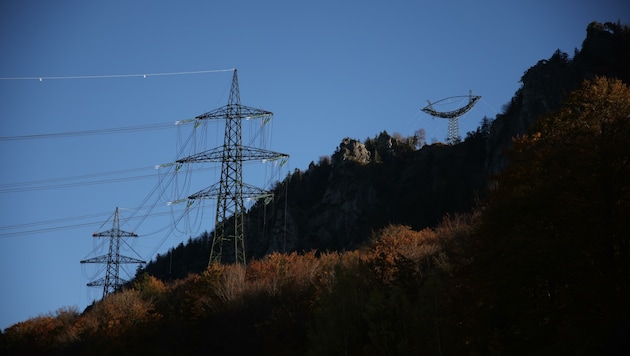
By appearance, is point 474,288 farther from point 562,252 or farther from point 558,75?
point 558,75

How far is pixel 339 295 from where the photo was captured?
4866 cm

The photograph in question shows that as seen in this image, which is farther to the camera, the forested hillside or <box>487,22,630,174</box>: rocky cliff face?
<box>487,22,630,174</box>: rocky cliff face

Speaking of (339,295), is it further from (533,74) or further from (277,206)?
(277,206)

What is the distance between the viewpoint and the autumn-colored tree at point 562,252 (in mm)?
28609

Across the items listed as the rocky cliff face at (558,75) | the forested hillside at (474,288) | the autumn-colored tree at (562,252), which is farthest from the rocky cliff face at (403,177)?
the autumn-colored tree at (562,252)

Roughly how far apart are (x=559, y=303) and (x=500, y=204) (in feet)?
20.5

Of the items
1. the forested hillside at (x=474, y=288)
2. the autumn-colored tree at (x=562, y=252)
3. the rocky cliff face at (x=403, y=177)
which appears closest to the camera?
the autumn-colored tree at (x=562, y=252)

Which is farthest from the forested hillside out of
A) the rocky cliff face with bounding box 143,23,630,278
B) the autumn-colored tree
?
the rocky cliff face with bounding box 143,23,630,278

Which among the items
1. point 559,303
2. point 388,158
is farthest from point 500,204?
point 388,158

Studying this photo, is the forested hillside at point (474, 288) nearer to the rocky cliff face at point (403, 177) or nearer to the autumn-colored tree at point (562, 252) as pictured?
the autumn-colored tree at point (562, 252)

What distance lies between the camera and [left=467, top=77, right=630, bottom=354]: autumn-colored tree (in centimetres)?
2861

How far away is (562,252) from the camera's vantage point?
30016 millimetres

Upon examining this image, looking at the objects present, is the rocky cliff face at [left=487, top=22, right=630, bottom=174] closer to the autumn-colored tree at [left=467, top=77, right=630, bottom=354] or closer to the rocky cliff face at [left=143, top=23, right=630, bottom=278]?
the rocky cliff face at [left=143, top=23, right=630, bottom=278]

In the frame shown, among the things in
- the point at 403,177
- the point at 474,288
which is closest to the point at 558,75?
the point at 403,177
